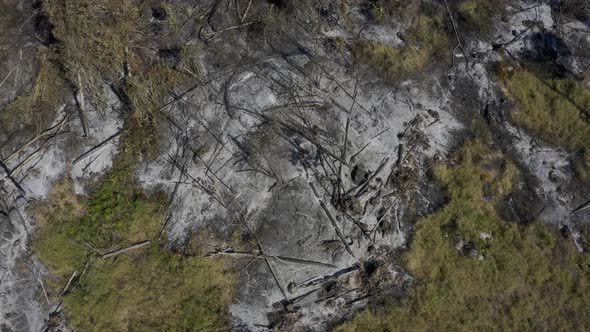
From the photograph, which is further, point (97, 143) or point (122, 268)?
point (97, 143)

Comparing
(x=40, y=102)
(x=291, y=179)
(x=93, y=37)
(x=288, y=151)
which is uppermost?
(x=93, y=37)

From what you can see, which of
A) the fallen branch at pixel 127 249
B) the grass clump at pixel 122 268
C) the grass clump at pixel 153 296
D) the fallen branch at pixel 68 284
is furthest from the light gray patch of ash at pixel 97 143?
the grass clump at pixel 153 296

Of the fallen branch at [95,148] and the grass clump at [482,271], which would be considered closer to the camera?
the grass clump at [482,271]

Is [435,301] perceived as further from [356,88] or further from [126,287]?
[126,287]

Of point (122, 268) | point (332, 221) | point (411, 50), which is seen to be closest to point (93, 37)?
point (122, 268)

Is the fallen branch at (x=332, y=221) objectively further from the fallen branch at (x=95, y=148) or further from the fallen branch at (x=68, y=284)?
the fallen branch at (x=68, y=284)

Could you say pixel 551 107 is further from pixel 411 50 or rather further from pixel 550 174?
pixel 411 50

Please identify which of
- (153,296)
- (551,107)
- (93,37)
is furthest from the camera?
(551,107)
